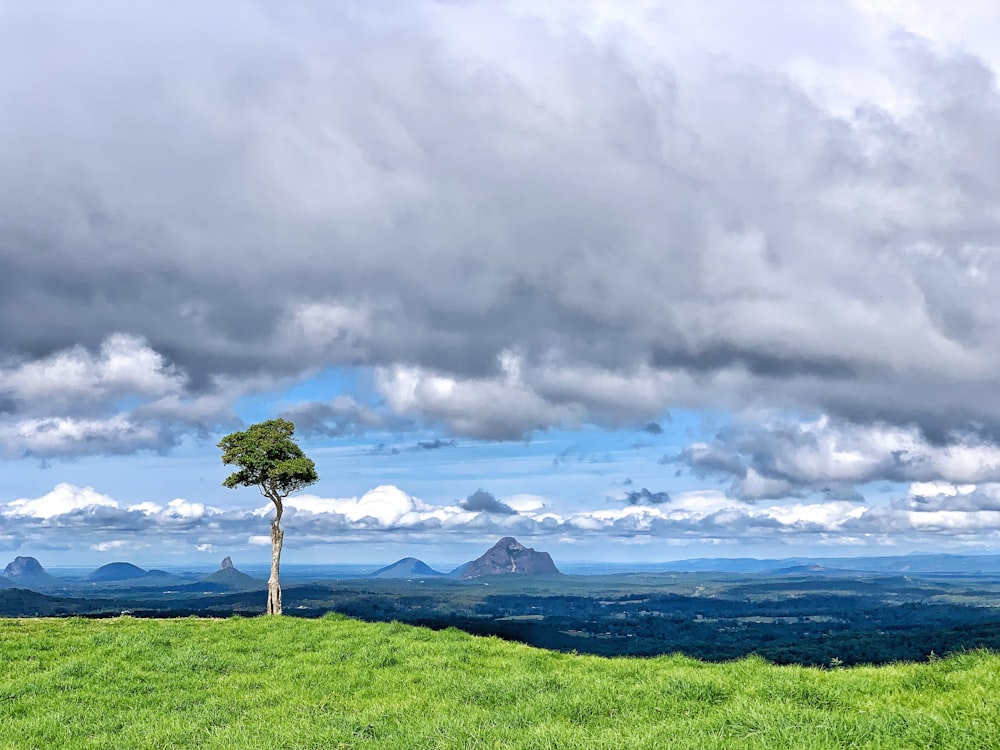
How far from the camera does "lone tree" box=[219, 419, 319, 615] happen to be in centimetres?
4688

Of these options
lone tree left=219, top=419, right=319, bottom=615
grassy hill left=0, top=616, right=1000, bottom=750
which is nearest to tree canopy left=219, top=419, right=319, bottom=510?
lone tree left=219, top=419, right=319, bottom=615

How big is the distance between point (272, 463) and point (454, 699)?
3237 cm

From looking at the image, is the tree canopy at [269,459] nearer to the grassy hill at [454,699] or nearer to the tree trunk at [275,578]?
the tree trunk at [275,578]

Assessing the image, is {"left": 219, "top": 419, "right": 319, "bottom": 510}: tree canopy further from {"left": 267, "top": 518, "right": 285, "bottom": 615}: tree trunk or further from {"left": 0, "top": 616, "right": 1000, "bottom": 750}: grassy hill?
{"left": 0, "top": 616, "right": 1000, "bottom": 750}: grassy hill

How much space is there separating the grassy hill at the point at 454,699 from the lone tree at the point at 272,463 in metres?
20.5

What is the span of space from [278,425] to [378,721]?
114 feet

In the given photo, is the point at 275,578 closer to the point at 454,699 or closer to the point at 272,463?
the point at 272,463

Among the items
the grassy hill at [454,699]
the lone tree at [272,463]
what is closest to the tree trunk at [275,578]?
the lone tree at [272,463]

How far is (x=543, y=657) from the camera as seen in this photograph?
80.3ft

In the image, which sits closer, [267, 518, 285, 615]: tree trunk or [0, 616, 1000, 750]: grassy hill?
[0, 616, 1000, 750]: grassy hill

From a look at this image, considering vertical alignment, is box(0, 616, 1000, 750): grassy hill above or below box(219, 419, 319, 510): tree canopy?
below

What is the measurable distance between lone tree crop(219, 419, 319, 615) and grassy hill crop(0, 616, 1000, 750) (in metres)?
20.5

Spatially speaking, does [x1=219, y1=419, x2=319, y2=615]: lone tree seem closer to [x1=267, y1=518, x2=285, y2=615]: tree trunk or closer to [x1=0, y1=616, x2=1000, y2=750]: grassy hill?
[x1=267, y1=518, x2=285, y2=615]: tree trunk

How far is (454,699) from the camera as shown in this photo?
1786 cm
